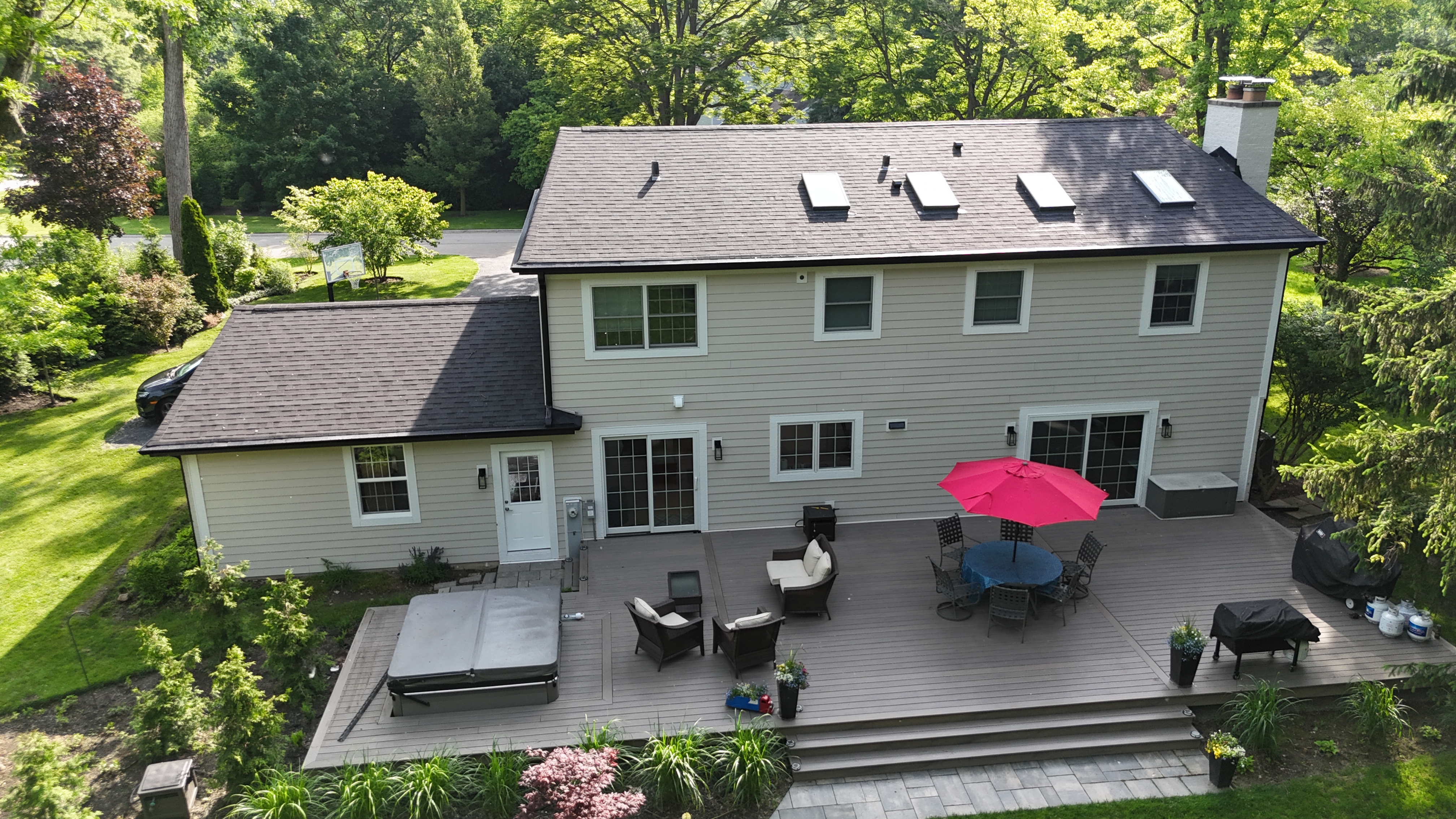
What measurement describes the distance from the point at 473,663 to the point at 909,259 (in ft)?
29.2

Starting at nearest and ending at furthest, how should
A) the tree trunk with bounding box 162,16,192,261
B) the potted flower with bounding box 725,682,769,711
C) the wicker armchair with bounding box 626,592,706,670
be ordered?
the potted flower with bounding box 725,682,769,711
the wicker armchair with bounding box 626,592,706,670
the tree trunk with bounding box 162,16,192,261

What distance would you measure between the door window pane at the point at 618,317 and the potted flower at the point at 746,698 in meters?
6.01

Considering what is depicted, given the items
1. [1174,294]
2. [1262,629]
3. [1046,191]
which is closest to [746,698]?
[1262,629]

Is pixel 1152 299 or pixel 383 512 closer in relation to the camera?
pixel 383 512

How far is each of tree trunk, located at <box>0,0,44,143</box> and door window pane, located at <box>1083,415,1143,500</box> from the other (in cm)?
2052

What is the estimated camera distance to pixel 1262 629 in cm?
1207

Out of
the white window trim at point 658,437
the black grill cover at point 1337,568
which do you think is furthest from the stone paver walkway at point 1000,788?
the white window trim at point 658,437

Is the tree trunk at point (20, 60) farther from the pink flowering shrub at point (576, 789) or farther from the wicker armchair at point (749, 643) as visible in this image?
the wicker armchair at point (749, 643)

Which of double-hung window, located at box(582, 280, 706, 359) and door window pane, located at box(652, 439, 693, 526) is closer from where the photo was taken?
double-hung window, located at box(582, 280, 706, 359)

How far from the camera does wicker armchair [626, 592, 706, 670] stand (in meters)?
12.3

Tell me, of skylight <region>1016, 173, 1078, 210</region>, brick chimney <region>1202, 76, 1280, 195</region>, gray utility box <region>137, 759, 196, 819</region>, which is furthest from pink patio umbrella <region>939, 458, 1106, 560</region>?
gray utility box <region>137, 759, 196, 819</region>

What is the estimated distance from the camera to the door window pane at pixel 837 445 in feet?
52.9

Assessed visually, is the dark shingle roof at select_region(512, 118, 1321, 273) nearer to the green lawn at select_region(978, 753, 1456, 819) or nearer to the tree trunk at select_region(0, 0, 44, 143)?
the green lawn at select_region(978, 753, 1456, 819)

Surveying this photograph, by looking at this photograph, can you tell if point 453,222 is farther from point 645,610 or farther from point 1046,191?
point 645,610
